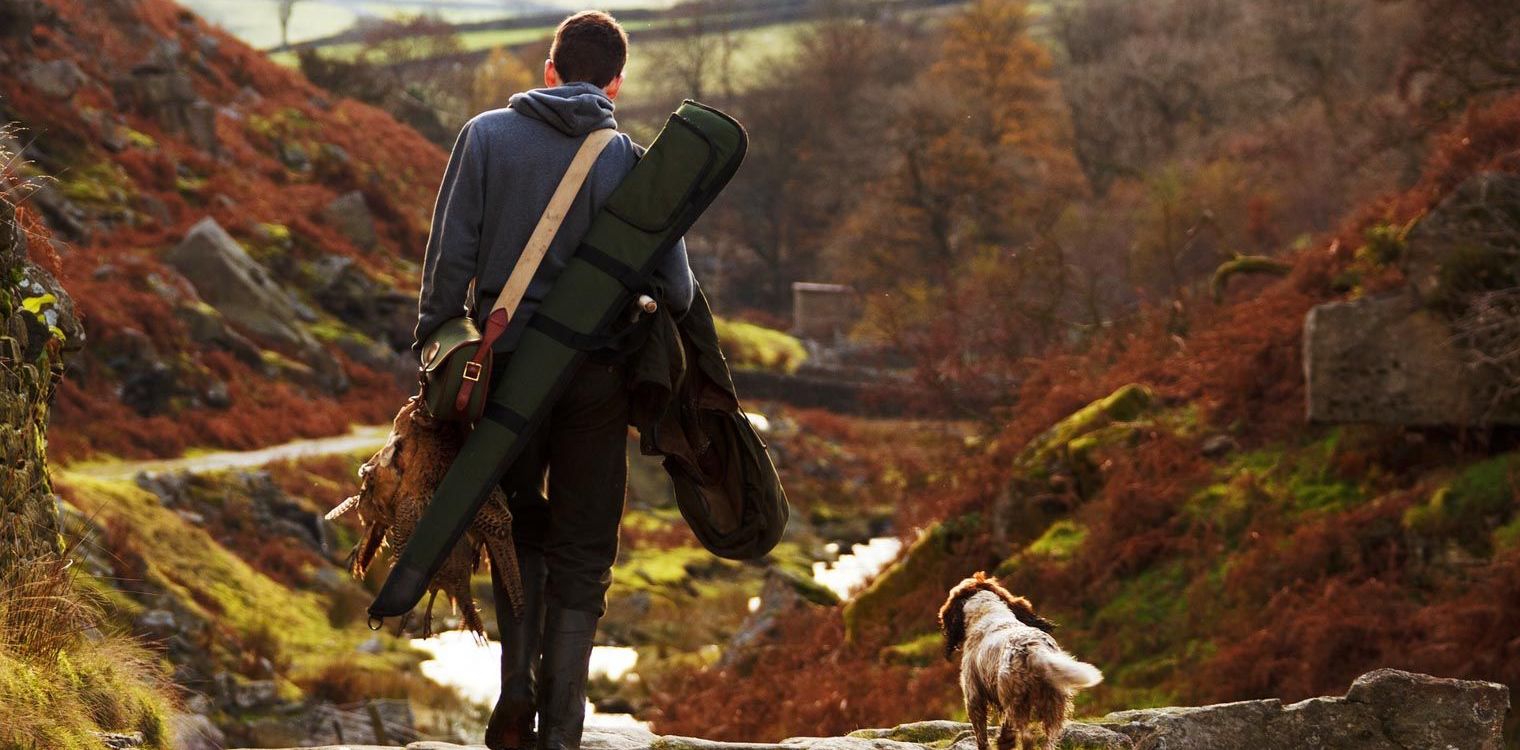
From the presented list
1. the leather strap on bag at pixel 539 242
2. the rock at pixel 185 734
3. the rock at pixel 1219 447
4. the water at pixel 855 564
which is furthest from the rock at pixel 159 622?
the leather strap on bag at pixel 539 242

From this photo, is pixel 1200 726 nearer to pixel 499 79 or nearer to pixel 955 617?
pixel 955 617

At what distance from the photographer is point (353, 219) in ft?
117

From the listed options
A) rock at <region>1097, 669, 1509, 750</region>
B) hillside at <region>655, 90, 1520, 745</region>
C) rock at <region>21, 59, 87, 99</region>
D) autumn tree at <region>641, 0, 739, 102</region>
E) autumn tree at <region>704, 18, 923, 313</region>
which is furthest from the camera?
autumn tree at <region>641, 0, 739, 102</region>

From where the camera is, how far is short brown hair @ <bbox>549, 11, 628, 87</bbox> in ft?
→ 17.3

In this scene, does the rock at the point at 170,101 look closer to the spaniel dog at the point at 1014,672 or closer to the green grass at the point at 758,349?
the green grass at the point at 758,349

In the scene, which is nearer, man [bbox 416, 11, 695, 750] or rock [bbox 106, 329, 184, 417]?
man [bbox 416, 11, 695, 750]

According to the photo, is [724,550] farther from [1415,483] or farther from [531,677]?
[1415,483]

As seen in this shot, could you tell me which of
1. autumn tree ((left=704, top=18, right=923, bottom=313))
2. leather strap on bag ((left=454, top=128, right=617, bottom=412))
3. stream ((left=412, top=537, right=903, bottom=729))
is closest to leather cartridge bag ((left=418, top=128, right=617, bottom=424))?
leather strap on bag ((left=454, top=128, right=617, bottom=412))

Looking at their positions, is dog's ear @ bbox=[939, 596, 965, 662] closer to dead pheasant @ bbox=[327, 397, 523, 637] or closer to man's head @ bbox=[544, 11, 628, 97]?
dead pheasant @ bbox=[327, 397, 523, 637]

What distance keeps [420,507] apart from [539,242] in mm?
857

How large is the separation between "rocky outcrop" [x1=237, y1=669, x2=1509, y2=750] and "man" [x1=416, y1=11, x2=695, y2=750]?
0.85m

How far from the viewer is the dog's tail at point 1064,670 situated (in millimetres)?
4918

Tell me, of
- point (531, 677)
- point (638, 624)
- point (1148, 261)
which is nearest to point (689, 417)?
point (531, 677)

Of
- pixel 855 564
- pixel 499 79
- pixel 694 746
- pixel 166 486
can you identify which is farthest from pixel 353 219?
pixel 499 79
